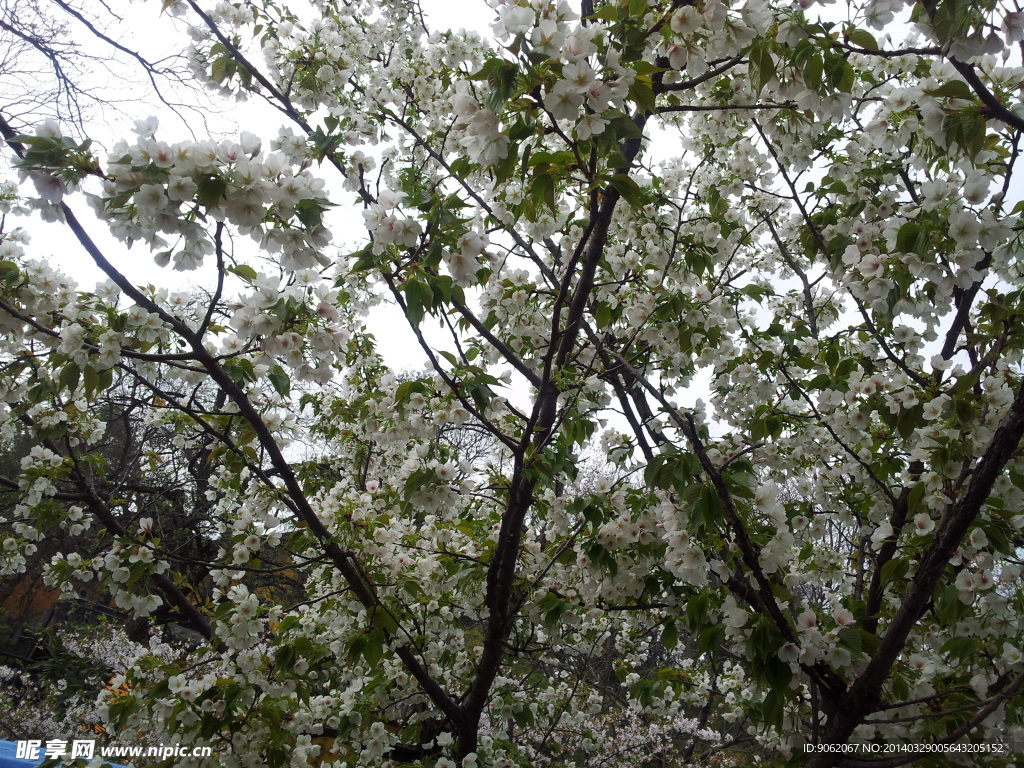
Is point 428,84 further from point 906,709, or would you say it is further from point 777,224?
point 906,709

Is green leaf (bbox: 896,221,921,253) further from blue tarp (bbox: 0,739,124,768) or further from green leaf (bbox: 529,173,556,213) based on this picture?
blue tarp (bbox: 0,739,124,768)

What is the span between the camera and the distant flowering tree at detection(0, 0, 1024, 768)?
5.19ft

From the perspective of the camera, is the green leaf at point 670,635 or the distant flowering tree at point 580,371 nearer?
the distant flowering tree at point 580,371

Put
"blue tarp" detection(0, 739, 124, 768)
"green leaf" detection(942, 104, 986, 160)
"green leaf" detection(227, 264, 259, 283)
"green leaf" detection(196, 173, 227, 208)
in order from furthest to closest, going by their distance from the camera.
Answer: "blue tarp" detection(0, 739, 124, 768) < "green leaf" detection(227, 264, 259, 283) < "green leaf" detection(942, 104, 986, 160) < "green leaf" detection(196, 173, 227, 208)

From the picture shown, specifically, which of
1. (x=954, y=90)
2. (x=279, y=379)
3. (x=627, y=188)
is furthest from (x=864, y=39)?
(x=279, y=379)

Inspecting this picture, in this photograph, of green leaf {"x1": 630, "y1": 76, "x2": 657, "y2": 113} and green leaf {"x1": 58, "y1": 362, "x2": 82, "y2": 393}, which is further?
green leaf {"x1": 58, "y1": 362, "x2": 82, "y2": 393}

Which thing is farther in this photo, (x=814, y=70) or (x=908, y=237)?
(x=908, y=237)

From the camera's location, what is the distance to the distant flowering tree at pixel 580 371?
1.58 m

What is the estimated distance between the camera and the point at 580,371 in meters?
2.67

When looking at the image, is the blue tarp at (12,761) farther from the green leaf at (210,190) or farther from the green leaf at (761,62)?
the green leaf at (761,62)

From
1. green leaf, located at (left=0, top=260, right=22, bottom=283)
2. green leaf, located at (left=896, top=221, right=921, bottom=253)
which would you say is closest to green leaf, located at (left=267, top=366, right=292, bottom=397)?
green leaf, located at (left=0, top=260, right=22, bottom=283)

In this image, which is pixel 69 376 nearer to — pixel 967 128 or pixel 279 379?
pixel 279 379

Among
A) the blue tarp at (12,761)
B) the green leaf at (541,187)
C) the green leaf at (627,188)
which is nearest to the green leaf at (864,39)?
the green leaf at (627,188)

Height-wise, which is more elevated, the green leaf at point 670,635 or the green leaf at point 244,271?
the green leaf at point 244,271
